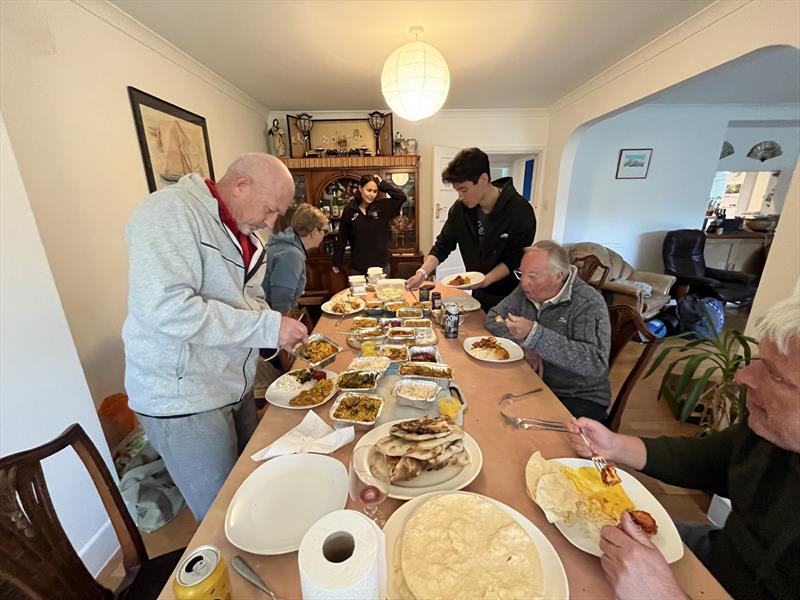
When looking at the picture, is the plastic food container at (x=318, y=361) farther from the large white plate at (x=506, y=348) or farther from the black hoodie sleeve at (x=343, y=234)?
the black hoodie sleeve at (x=343, y=234)

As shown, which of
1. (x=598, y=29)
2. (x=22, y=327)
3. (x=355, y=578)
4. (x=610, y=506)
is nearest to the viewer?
(x=355, y=578)

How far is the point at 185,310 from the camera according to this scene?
3.29 feet

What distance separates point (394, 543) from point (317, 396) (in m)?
0.62

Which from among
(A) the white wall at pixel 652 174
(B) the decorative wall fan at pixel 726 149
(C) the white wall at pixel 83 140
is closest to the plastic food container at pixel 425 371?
(C) the white wall at pixel 83 140

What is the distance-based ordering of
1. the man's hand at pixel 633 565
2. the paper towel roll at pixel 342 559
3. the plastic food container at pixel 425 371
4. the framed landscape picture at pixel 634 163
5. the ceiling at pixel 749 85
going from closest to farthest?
1. the paper towel roll at pixel 342 559
2. the man's hand at pixel 633 565
3. the plastic food container at pixel 425 371
4. the ceiling at pixel 749 85
5. the framed landscape picture at pixel 634 163

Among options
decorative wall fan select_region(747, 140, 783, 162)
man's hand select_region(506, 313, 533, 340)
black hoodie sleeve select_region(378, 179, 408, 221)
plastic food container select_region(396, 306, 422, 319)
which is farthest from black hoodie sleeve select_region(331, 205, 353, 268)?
decorative wall fan select_region(747, 140, 783, 162)

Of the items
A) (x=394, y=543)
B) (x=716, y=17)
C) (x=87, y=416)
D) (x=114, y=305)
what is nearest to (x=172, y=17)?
(x=114, y=305)

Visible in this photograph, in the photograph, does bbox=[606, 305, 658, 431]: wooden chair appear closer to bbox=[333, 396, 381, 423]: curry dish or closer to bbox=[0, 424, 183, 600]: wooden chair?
bbox=[333, 396, 381, 423]: curry dish

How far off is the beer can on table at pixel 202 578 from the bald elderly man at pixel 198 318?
2.12ft

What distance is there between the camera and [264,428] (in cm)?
106

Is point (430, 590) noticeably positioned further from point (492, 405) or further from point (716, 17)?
point (716, 17)

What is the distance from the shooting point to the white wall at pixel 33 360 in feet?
3.68

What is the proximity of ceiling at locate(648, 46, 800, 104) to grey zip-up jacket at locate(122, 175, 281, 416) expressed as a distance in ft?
10.6

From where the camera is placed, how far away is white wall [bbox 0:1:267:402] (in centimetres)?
158
